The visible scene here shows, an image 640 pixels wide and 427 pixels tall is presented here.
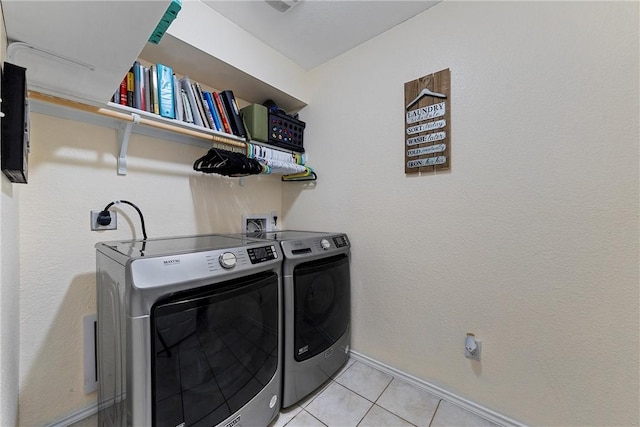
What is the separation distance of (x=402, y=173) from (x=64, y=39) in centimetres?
159

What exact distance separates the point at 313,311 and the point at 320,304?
2.7 inches

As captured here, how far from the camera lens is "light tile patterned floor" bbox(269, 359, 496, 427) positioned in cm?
125

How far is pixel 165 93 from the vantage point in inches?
53.6

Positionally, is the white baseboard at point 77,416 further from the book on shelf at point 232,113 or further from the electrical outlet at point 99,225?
the book on shelf at point 232,113

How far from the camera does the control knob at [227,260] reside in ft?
3.19

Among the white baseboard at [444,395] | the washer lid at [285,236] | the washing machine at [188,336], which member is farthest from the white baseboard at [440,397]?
the washer lid at [285,236]

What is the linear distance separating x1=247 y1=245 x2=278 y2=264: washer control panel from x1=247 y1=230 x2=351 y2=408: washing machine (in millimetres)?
84

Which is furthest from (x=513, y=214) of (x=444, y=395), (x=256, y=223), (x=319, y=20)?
(x=256, y=223)

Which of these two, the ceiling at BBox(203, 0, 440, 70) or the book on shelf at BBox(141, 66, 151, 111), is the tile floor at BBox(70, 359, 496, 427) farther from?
the ceiling at BBox(203, 0, 440, 70)

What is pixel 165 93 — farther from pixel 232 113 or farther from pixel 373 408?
pixel 373 408

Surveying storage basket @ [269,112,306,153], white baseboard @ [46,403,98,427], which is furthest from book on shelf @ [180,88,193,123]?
white baseboard @ [46,403,98,427]

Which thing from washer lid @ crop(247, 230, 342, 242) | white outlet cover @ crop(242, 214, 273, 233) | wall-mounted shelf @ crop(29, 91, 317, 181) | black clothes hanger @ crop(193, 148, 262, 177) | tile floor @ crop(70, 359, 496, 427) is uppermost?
wall-mounted shelf @ crop(29, 91, 317, 181)

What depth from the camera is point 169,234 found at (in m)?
1.58

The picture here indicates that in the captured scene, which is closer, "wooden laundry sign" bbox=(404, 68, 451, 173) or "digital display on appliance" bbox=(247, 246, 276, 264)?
"digital display on appliance" bbox=(247, 246, 276, 264)
